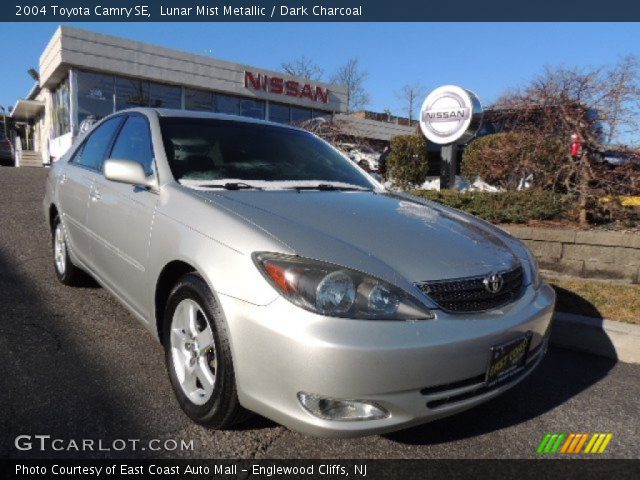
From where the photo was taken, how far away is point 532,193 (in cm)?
616

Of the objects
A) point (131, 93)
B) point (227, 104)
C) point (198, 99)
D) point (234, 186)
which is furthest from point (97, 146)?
point (227, 104)

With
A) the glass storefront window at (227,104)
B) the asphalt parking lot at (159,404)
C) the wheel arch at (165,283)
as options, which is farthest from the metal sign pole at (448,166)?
the glass storefront window at (227,104)

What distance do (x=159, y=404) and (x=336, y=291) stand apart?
123cm

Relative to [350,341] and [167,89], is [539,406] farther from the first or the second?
[167,89]

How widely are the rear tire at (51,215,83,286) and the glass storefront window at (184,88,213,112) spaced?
16833 millimetres

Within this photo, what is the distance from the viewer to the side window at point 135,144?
298cm

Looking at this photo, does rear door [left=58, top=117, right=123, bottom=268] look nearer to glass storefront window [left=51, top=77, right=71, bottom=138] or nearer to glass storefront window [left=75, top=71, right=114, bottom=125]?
glass storefront window [left=75, top=71, right=114, bottom=125]

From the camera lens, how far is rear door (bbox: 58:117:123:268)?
11.6 feet

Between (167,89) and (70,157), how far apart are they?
16713 mm

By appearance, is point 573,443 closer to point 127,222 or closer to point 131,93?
point 127,222

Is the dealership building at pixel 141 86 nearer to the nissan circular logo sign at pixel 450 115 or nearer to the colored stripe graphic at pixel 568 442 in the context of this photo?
the nissan circular logo sign at pixel 450 115

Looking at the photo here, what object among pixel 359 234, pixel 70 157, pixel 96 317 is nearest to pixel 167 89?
pixel 70 157

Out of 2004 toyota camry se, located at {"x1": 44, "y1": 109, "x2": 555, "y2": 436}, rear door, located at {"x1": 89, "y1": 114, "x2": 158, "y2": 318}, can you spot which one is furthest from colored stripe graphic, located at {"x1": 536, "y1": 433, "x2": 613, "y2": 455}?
rear door, located at {"x1": 89, "y1": 114, "x2": 158, "y2": 318}

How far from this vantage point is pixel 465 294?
2061 mm
